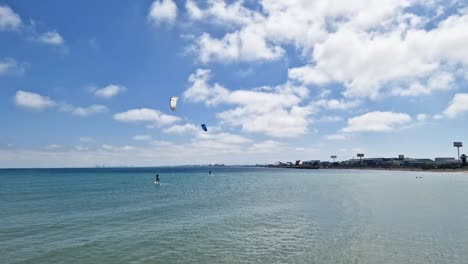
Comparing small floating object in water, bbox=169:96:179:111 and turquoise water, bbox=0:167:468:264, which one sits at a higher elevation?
small floating object in water, bbox=169:96:179:111

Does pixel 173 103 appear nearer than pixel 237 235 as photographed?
No

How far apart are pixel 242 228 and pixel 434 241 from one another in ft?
46.4

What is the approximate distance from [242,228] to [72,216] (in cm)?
1891

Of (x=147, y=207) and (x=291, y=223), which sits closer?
(x=291, y=223)

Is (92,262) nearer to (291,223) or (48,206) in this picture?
(291,223)

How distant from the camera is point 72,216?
110ft

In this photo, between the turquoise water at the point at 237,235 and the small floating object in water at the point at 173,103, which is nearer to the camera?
the turquoise water at the point at 237,235

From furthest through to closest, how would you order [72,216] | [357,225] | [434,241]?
[72,216], [357,225], [434,241]

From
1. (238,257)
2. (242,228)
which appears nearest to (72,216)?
(242,228)

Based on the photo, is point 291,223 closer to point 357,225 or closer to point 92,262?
point 357,225

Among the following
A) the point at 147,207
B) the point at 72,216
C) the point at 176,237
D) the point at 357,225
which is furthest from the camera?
the point at 147,207

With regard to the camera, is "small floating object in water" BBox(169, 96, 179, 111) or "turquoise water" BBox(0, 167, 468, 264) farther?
"small floating object in water" BBox(169, 96, 179, 111)

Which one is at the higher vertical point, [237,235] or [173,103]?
[173,103]

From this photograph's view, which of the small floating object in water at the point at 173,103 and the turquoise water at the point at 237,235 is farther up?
the small floating object in water at the point at 173,103
